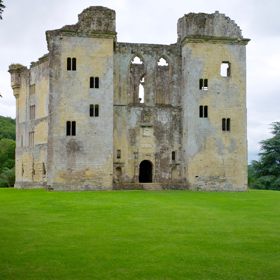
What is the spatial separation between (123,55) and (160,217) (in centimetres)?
1988

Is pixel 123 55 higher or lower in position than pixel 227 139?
higher

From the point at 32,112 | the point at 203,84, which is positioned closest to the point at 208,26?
the point at 203,84

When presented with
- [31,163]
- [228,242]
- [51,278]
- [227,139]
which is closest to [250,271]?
[228,242]

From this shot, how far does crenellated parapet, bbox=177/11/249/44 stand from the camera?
29.6 metres

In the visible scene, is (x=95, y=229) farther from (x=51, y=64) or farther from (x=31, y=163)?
(x=31, y=163)

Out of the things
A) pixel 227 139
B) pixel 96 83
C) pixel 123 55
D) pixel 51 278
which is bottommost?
pixel 51 278

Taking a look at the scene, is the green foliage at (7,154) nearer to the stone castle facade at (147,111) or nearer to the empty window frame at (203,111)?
the stone castle facade at (147,111)

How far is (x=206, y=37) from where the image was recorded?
97.1ft

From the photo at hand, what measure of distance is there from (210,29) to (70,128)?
45.5ft

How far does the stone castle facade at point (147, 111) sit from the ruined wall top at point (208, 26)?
8cm

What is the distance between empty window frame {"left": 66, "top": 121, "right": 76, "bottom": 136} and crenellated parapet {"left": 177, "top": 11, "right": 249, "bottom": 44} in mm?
11460

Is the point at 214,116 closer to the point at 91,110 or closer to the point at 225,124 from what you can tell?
the point at 225,124

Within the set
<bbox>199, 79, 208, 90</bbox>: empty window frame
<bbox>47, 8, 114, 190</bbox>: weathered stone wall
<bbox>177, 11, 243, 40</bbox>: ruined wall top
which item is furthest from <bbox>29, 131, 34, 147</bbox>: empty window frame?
<bbox>177, 11, 243, 40</bbox>: ruined wall top

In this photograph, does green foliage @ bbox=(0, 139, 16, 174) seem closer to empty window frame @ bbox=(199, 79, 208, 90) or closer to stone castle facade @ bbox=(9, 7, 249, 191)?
stone castle facade @ bbox=(9, 7, 249, 191)
